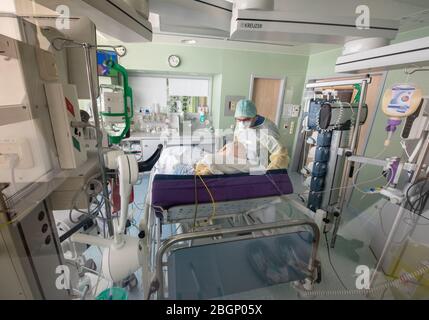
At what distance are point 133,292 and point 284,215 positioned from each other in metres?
1.56

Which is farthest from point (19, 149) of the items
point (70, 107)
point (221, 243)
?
point (221, 243)

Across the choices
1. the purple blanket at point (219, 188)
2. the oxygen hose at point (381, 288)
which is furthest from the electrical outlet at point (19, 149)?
the oxygen hose at point (381, 288)

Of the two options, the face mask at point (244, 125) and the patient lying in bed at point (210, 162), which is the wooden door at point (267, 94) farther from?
the patient lying in bed at point (210, 162)

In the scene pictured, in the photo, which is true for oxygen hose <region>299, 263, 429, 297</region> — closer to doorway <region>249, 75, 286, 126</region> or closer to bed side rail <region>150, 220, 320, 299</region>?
bed side rail <region>150, 220, 320, 299</region>

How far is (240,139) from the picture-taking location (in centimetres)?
231

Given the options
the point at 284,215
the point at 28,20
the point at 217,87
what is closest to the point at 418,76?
the point at 284,215

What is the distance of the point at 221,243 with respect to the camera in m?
1.10

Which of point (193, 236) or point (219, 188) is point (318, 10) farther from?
point (193, 236)

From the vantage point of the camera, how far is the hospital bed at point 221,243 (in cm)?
104

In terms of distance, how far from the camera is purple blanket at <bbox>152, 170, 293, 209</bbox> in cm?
131

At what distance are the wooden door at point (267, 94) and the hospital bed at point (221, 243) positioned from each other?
288 cm

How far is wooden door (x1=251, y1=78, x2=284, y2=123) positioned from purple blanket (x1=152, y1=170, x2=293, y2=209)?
2.86 m

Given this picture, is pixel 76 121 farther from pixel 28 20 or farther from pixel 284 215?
pixel 284 215

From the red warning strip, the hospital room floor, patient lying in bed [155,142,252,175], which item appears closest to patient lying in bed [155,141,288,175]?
patient lying in bed [155,142,252,175]
